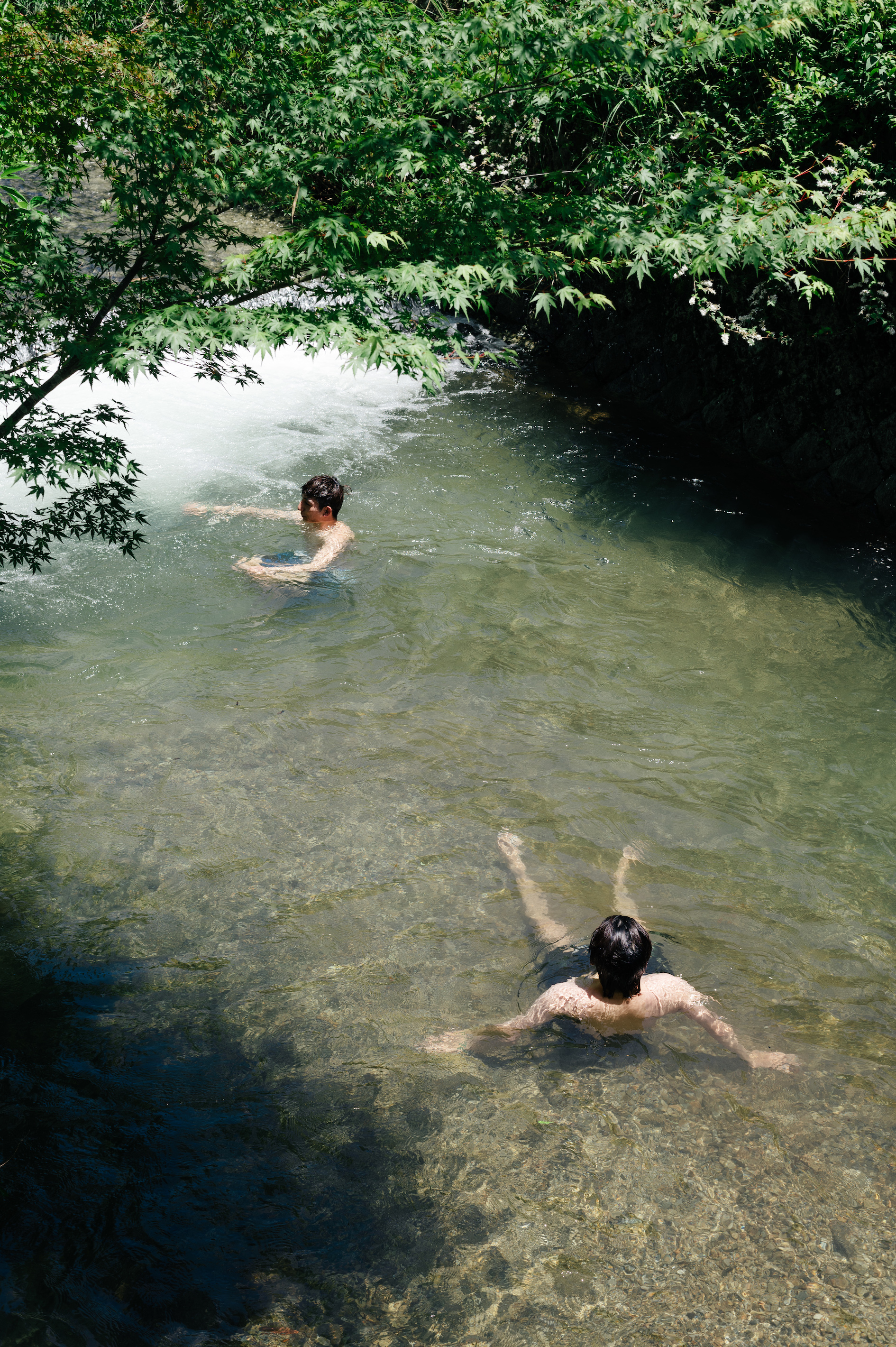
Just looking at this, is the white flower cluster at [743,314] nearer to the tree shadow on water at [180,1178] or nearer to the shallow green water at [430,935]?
the shallow green water at [430,935]

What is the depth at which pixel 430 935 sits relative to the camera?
5012 mm

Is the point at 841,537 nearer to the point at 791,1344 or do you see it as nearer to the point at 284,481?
the point at 284,481

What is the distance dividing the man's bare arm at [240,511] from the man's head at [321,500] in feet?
2.94

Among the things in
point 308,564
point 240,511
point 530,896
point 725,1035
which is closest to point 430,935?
point 530,896

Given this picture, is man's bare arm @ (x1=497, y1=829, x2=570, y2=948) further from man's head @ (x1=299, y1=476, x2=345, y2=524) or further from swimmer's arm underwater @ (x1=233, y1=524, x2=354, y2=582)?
man's head @ (x1=299, y1=476, x2=345, y2=524)

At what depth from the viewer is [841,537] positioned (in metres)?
10.2

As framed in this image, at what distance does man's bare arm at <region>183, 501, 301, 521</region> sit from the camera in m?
9.05

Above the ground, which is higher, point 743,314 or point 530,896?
point 743,314

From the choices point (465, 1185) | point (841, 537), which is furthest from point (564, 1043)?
point (841, 537)

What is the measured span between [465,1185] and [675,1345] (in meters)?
0.99

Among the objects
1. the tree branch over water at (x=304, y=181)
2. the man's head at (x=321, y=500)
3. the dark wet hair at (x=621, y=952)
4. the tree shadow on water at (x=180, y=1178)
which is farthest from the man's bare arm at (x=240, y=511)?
the dark wet hair at (x=621, y=952)

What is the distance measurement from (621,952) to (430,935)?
124cm

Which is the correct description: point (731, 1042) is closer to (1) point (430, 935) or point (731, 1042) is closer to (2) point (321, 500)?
(1) point (430, 935)

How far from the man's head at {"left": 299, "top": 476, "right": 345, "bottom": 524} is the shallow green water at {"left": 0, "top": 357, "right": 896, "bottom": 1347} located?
1.96 feet
